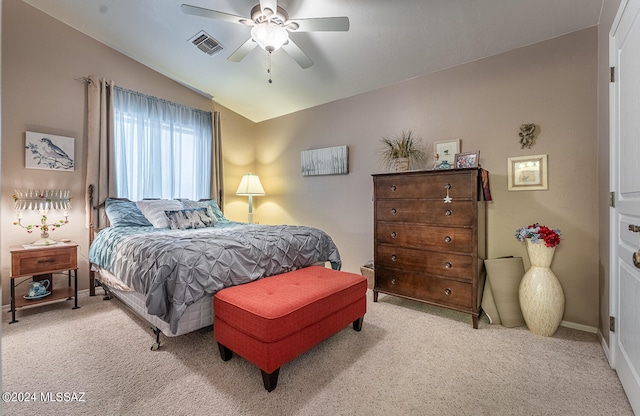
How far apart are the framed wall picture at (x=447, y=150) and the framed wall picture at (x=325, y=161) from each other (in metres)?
1.20

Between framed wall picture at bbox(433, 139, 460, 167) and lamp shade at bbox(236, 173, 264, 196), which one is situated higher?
framed wall picture at bbox(433, 139, 460, 167)

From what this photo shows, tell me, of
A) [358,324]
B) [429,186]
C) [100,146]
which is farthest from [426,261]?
[100,146]

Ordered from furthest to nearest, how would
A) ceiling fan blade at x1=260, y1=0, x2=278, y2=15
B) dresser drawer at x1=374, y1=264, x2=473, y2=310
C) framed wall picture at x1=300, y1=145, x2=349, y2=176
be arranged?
1. framed wall picture at x1=300, y1=145, x2=349, y2=176
2. dresser drawer at x1=374, y1=264, x2=473, y2=310
3. ceiling fan blade at x1=260, y1=0, x2=278, y2=15

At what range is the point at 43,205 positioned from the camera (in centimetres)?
332

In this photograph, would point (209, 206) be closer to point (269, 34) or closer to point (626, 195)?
point (269, 34)

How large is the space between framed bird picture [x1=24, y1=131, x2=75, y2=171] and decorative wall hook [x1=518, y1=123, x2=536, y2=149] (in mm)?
4602

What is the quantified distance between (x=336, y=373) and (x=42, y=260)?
2913 mm

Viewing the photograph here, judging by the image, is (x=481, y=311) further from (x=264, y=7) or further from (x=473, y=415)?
(x=264, y=7)

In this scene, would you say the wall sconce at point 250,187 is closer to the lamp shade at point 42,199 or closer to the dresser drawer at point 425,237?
the lamp shade at point 42,199

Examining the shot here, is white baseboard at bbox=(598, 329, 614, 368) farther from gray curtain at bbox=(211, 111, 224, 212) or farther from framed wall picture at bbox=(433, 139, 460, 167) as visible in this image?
gray curtain at bbox=(211, 111, 224, 212)

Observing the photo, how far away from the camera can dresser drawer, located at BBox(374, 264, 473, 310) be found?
2.77m

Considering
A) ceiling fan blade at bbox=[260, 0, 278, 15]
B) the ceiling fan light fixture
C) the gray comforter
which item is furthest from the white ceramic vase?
ceiling fan blade at bbox=[260, 0, 278, 15]

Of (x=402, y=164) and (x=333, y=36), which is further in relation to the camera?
(x=402, y=164)

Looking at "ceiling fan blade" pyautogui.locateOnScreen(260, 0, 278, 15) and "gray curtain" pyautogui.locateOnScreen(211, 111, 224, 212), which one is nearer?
"ceiling fan blade" pyautogui.locateOnScreen(260, 0, 278, 15)
